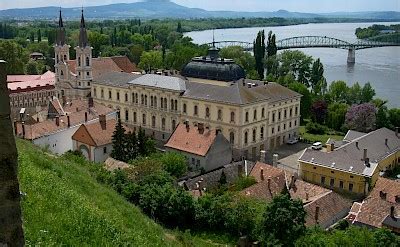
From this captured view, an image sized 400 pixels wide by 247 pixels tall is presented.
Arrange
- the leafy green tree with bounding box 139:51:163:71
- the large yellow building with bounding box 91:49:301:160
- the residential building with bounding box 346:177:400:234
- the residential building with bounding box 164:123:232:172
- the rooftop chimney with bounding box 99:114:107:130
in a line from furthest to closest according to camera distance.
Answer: the leafy green tree with bounding box 139:51:163:71
the large yellow building with bounding box 91:49:301:160
the rooftop chimney with bounding box 99:114:107:130
the residential building with bounding box 164:123:232:172
the residential building with bounding box 346:177:400:234

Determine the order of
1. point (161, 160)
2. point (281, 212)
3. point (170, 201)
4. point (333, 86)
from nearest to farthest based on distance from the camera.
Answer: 1. point (281, 212)
2. point (170, 201)
3. point (161, 160)
4. point (333, 86)

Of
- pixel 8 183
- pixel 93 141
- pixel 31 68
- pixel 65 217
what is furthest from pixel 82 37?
pixel 8 183

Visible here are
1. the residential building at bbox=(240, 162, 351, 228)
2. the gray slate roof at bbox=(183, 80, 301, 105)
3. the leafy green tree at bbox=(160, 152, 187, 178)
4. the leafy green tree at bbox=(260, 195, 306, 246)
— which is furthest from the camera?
the gray slate roof at bbox=(183, 80, 301, 105)

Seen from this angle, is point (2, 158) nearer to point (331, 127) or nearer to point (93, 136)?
point (93, 136)

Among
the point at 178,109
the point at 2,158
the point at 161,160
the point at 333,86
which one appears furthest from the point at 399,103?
the point at 2,158

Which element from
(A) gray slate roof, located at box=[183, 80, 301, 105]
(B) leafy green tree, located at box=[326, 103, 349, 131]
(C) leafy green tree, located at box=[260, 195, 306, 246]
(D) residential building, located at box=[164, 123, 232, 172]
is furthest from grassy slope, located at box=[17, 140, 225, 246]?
(B) leafy green tree, located at box=[326, 103, 349, 131]

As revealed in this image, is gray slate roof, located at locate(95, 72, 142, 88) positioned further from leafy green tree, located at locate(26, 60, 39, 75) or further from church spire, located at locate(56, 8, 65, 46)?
leafy green tree, located at locate(26, 60, 39, 75)

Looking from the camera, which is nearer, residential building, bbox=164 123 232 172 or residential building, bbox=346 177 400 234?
residential building, bbox=346 177 400 234

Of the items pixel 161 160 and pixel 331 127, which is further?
pixel 331 127

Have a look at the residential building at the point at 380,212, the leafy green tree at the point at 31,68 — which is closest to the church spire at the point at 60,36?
the leafy green tree at the point at 31,68
